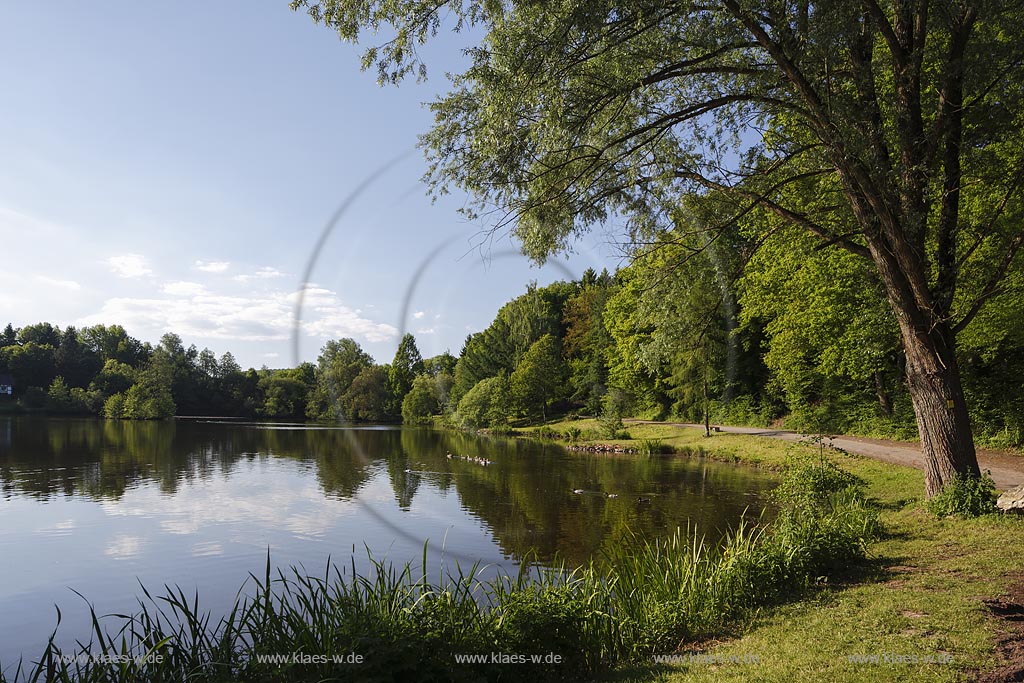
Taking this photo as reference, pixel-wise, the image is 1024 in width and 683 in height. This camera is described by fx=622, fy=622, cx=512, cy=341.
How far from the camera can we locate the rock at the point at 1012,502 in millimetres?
9209

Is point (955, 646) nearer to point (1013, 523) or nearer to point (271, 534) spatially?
point (1013, 523)

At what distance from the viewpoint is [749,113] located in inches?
449

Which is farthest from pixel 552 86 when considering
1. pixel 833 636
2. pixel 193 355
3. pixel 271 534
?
pixel 193 355

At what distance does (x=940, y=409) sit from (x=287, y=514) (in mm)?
15978

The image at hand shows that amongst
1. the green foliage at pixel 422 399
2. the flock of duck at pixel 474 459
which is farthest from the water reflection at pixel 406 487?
the green foliage at pixel 422 399

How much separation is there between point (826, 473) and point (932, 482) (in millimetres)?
2299

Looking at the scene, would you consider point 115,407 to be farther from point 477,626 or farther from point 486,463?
point 477,626

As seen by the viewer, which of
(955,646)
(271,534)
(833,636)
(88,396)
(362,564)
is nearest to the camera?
(955,646)

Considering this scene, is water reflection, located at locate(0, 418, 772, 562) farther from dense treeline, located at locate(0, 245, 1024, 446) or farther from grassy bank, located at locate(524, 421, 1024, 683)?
grassy bank, located at locate(524, 421, 1024, 683)

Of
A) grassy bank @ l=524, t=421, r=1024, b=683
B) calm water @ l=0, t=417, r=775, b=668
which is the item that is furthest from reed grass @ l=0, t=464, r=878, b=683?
calm water @ l=0, t=417, r=775, b=668

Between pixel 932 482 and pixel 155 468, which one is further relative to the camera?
pixel 155 468

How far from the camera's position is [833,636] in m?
5.26

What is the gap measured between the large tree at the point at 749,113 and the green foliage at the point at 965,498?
266 mm

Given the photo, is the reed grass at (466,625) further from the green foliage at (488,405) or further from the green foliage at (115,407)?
the green foliage at (115,407)
